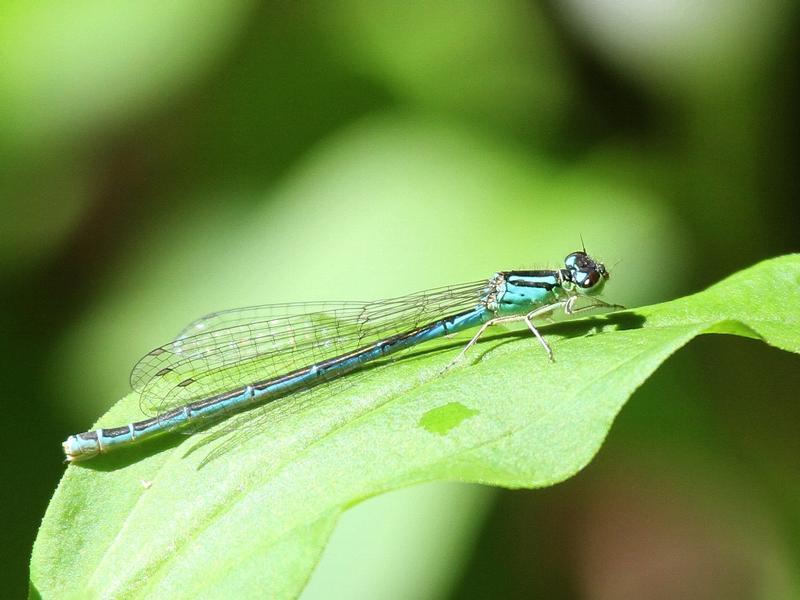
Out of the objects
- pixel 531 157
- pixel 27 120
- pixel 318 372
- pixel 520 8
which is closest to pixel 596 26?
pixel 520 8

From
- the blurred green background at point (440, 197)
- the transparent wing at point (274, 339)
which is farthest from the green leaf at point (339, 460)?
the blurred green background at point (440, 197)

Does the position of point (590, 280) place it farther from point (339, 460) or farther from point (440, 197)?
point (339, 460)

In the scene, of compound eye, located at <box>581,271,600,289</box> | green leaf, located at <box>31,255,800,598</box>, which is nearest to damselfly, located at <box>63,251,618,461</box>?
compound eye, located at <box>581,271,600,289</box>

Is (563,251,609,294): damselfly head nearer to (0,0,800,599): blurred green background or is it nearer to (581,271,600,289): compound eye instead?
(581,271,600,289): compound eye

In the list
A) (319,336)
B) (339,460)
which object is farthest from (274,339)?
(339,460)

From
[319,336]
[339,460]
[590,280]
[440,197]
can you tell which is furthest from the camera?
[440,197]

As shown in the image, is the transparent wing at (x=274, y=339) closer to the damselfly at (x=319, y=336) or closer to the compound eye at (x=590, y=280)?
the damselfly at (x=319, y=336)

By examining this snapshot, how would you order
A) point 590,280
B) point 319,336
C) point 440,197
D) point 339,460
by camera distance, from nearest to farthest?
1. point 339,460
2. point 590,280
3. point 319,336
4. point 440,197
